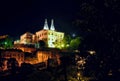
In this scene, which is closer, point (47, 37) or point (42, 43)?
point (42, 43)

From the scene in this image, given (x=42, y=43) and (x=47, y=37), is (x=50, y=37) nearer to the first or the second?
(x=47, y=37)

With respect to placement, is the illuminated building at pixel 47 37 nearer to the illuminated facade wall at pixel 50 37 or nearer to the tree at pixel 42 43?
the illuminated facade wall at pixel 50 37

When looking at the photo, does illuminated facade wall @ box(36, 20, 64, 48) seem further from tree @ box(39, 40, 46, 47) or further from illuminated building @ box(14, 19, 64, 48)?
tree @ box(39, 40, 46, 47)

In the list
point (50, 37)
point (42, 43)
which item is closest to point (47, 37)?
point (50, 37)

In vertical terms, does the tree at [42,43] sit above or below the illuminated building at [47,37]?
below

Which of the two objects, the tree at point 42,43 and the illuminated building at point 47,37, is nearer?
the tree at point 42,43

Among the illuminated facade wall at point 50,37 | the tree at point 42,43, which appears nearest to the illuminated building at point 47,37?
the illuminated facade wall at point 50,37

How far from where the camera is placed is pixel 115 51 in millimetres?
10586

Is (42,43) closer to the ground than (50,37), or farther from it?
closer to the ground

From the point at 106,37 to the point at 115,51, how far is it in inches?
26.2

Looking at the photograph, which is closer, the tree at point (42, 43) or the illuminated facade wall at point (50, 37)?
the tree at point (42, 43)

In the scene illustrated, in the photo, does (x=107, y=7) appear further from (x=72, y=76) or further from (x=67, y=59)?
(x=72, y=76)

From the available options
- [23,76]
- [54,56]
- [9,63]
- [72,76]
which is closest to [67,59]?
[72,76]

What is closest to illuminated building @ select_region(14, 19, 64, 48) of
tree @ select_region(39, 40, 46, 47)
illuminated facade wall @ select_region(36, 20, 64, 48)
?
illuminated facade wall @ select_region(36, 20, 64, 48)
